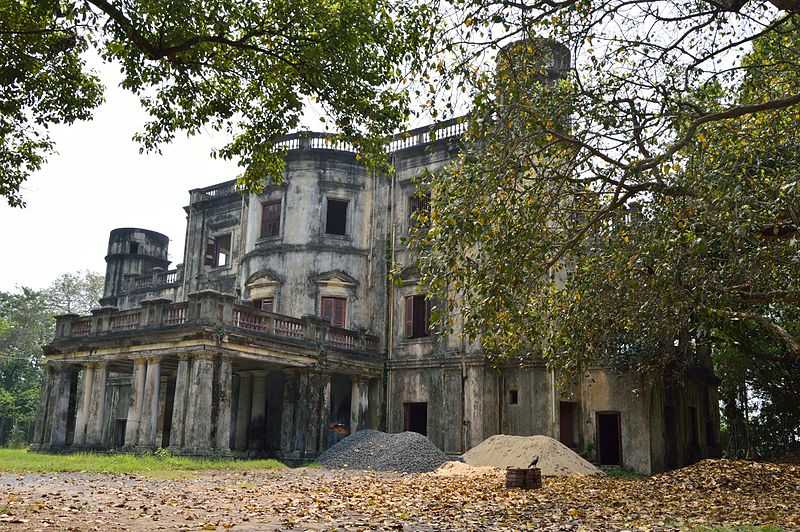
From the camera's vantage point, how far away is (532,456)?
1778cm

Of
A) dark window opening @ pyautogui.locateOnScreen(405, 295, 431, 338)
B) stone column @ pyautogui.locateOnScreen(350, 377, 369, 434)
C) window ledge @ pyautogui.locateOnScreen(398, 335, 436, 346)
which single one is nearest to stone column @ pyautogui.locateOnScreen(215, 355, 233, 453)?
stone column @ pyautogui.locateOnScreen(350, 377, 369, 434)

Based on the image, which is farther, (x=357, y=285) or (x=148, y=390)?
(x=357, y=285)

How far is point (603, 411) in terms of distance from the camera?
20.9m

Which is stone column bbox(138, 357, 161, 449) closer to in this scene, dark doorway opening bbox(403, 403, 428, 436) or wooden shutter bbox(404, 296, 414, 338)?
dark doorway opening bbox(403, 403, 428, 436)

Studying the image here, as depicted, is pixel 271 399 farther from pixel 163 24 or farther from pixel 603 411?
pixel 163 24

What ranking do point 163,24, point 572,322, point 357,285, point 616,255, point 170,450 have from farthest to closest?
point 357,285, point 170,450, point 572,322, point 616,255, point 163,24

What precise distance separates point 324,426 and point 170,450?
542cm

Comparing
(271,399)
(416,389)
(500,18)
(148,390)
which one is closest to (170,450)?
(148,390)

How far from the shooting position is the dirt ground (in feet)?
28.6

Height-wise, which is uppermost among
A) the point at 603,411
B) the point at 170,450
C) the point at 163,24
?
the point at 163,24

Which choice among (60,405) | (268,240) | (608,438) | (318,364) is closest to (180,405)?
(318,364)

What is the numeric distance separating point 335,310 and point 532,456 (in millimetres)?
10234

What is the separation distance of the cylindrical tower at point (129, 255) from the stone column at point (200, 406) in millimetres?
16047

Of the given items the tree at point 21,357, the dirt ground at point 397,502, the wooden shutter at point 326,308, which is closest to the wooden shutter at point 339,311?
the wooden shutter at point 326,308
